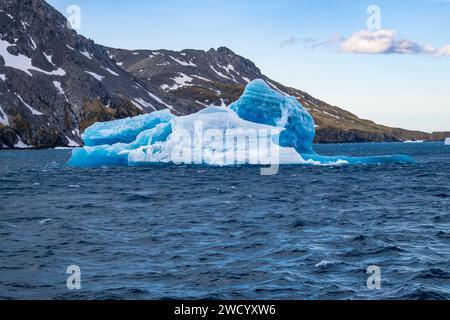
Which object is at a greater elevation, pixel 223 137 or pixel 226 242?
pixel 223 137

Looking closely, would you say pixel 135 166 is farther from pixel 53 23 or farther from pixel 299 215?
pixel 53 23

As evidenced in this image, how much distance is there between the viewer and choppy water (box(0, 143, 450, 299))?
1391 cm

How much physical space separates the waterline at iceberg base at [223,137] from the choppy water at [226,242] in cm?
1413

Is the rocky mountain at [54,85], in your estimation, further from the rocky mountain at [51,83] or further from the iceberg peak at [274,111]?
the iceberg peak at [274,111]

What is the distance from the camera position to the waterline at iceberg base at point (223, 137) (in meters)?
51.4

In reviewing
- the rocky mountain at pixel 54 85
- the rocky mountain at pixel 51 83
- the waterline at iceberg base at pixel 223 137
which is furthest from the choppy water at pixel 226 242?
the rocky mountain at pixel 54 85

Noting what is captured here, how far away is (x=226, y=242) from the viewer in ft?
63.5

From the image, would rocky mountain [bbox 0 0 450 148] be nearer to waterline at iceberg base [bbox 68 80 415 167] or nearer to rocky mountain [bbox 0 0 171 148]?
rocky mountain [bbox 0 0 171 148]

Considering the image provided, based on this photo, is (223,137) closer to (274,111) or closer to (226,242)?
(274,111)

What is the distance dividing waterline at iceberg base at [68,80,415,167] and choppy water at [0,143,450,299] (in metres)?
14.1

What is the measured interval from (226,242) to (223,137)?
32.1 m

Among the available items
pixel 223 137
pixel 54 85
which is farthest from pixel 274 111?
pixel 54 85

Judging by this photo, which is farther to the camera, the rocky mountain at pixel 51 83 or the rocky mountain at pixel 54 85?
the rocky mountain at pixel 54 85
